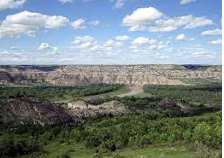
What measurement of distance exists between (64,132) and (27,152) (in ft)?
57.4

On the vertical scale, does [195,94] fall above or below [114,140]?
below

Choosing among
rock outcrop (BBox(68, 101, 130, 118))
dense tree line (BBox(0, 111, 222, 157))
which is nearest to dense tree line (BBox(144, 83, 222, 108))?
rock outcrop (BBox(68, 101, 130, 118))

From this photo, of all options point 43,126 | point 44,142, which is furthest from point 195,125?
point 43,126

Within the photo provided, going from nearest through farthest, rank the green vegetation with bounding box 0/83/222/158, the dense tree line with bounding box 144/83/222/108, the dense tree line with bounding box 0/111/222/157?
the green vegetation with bounding box 0/83/222/158 < the dense tree line with bounding box 0/111/222/157 < the dense tree line with bounding box 144/83/222/108

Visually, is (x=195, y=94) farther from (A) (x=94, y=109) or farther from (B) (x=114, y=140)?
(B) (x=114, y=140)

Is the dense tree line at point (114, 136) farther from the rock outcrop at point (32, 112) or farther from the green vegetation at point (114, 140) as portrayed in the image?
the rock outcrop at point (32, 112)

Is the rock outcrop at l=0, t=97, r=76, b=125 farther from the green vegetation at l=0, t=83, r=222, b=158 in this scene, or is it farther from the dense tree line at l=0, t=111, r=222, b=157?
the dense tree line at l=0, t=111, r=222, b=157

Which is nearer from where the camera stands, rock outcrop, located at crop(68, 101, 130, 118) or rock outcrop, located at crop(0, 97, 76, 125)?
A: rock outcrop, located at crop(0, 97, 76, 125)

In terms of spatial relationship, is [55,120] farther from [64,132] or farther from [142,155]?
[142,155]

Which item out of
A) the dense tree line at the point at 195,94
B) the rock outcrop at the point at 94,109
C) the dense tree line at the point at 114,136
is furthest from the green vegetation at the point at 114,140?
the dense tree line at the point at 195,94

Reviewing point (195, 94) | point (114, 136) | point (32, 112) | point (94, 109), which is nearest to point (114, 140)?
point (114, 136)

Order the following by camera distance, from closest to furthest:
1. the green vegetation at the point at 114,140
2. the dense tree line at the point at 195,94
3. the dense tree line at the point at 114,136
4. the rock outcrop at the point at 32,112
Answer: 1. the green vegetation at the point at 114,140
2. the dense tree line at the point at 114,136
3. the rock outcrop at the point at 32,112
4. the dense tree line at the point at 195,94

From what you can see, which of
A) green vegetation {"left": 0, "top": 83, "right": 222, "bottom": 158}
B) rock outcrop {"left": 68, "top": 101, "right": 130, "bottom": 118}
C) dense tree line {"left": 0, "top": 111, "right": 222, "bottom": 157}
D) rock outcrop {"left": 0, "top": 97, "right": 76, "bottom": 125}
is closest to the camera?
green vegetation {"left": 0, "top": 83, "right": 222, "bottom": 158}

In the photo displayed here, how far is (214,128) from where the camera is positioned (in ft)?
218
